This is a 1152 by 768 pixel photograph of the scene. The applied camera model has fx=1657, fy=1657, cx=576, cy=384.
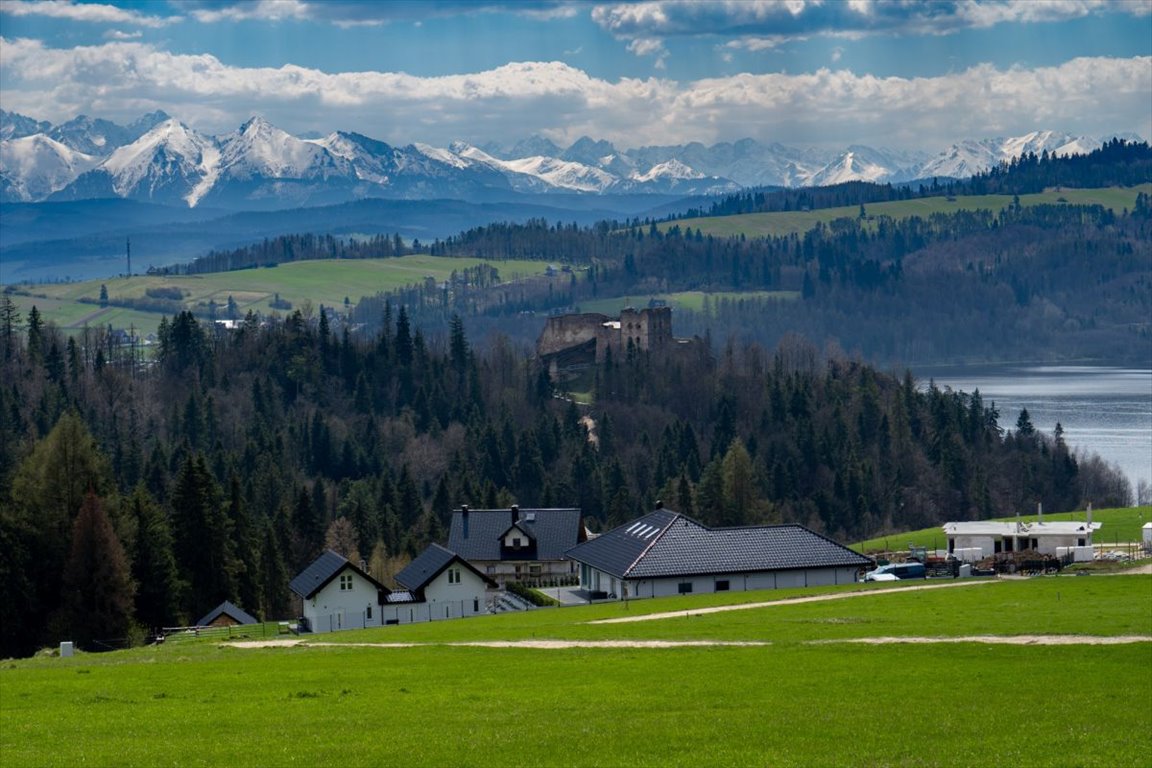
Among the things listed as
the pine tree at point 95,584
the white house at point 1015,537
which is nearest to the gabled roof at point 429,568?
the pine tree at point 95,584

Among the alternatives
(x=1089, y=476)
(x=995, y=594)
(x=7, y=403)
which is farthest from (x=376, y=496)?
(x=995, y=594)

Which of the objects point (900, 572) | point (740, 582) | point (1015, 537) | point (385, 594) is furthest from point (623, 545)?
point (1015, 537)

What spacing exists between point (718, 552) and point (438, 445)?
3640 inches

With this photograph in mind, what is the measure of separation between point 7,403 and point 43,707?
114310mm

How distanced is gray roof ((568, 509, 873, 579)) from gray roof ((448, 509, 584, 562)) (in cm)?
1354

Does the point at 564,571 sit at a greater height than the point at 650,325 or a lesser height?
lesser

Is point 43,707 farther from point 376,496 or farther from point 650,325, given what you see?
point 650,325

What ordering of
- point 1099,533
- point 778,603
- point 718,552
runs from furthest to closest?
1. point 1099,533
2. point 718,552
3. point 778,603

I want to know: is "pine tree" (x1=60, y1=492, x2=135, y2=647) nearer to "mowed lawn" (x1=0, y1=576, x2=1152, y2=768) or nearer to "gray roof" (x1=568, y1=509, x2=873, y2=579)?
"mowed lawn" (x1=0, y1=576, x2=1152, y2=768)

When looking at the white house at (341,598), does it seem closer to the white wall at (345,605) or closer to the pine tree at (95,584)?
the white wall at (345,605)

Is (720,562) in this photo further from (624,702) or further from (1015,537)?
(624,702)

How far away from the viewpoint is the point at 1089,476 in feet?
495

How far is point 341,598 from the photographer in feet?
237

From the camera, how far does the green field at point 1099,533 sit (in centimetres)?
9450
